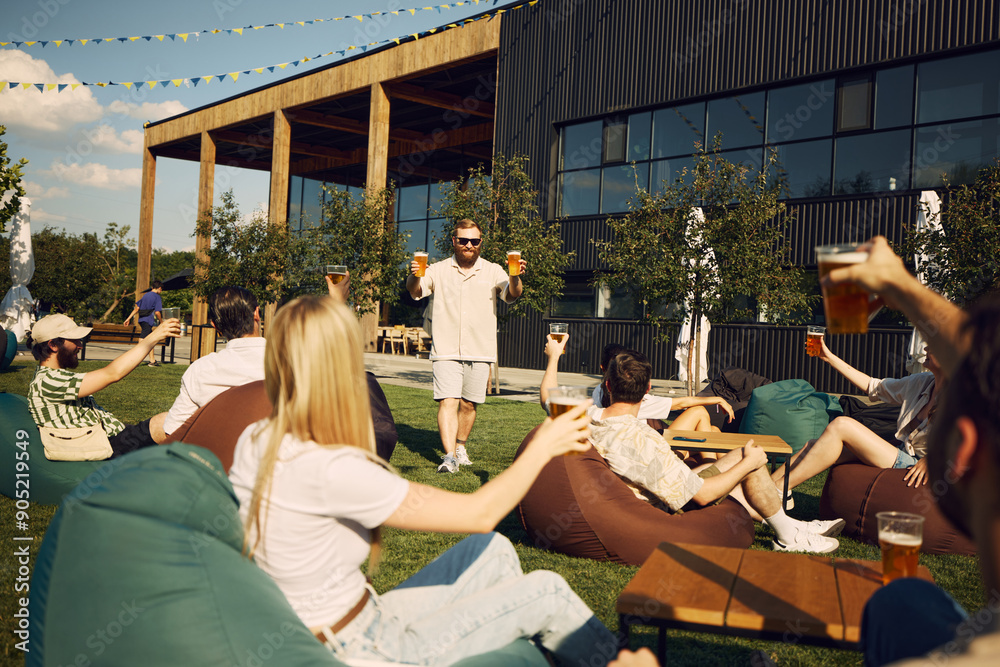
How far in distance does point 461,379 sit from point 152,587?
499 centimetres

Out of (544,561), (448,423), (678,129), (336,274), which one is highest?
(678,129)

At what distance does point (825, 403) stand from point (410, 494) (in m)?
6.59

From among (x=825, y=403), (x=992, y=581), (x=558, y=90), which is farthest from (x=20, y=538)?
(x=558, y=90)

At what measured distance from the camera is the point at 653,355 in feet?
55.5

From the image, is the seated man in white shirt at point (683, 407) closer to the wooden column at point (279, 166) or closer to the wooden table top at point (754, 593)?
the wooden table top at point (754, 593)

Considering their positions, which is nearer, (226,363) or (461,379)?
(226,363)

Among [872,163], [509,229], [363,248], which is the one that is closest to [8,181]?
[363,248]

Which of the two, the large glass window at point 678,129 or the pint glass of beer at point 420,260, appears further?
the large glass window at point 678,129

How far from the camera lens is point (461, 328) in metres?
6.53

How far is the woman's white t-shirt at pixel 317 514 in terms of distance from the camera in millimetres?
1749

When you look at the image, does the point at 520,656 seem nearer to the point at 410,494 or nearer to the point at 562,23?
the point at 410,494

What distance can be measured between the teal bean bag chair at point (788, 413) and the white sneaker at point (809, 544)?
274 cm

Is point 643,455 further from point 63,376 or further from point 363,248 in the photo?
point 363,248

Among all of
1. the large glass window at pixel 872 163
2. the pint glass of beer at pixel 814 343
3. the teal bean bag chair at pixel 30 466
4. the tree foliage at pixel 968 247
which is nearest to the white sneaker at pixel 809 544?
the pint glass of beer at pixel 814 343
